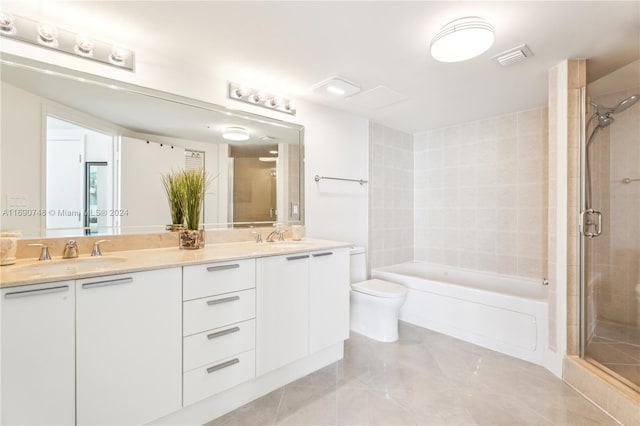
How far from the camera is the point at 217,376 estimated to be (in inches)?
59.2

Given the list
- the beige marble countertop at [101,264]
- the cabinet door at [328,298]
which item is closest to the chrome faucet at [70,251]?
the beige marble countertop at [101,264]

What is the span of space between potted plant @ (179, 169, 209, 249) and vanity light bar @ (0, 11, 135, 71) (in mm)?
742

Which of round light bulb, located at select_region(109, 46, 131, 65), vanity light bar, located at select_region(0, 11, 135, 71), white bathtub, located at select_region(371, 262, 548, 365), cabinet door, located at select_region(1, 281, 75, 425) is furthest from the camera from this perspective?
white bathtub, located at select_region(371, 262, 548, 365)

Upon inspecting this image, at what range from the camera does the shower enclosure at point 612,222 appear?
75.9 inches

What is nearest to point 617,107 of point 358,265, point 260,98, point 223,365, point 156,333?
point 358,265

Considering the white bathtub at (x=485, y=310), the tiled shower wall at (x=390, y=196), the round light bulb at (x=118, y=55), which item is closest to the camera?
the round light bulb at (x=118, y=55)

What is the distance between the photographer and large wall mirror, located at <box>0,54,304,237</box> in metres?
1.43

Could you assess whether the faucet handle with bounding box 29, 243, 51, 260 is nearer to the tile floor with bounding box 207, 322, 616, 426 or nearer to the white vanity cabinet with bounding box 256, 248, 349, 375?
the white vanity cabinet with bounding box 256, 248, 349, 375

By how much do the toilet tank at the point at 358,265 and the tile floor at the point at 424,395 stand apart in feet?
2.52

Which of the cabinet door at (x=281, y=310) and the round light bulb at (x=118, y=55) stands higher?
the round light bulb at (x=118, y=55)

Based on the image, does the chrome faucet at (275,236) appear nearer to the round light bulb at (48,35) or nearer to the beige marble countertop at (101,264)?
the beige marble countertop at (101,264)

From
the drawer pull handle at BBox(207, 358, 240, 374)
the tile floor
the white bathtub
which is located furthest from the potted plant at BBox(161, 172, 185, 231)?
the white bathtub

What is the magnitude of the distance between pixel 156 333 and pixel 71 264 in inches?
24.4

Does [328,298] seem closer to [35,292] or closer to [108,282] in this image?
[108,282]
